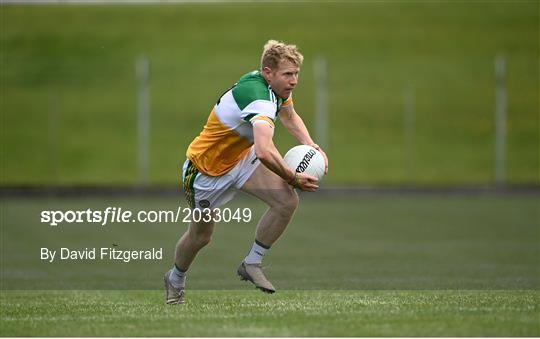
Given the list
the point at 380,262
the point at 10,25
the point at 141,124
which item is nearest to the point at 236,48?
the point at 10,25

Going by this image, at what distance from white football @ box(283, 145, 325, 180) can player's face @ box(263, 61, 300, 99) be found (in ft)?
1.68

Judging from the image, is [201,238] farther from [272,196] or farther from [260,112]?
[260,112]

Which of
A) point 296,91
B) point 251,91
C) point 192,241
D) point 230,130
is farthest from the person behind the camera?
point 296,91

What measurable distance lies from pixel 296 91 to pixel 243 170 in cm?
2540

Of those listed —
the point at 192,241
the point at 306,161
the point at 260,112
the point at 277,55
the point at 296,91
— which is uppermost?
the point at 277,55

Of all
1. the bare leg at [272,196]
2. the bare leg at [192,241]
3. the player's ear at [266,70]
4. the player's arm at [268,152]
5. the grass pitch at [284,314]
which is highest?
the player's ear at [266,70]

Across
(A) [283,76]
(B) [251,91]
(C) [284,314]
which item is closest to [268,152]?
(B) [251,91]

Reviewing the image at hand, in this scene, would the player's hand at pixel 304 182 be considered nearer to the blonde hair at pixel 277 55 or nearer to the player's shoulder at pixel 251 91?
the player's shoulder at pixel 251 91

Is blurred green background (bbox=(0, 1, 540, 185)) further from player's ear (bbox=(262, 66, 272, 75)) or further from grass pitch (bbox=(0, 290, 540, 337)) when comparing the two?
player's ear (bbox=(262, 66, 272, 75))

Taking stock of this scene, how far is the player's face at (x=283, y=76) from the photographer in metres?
8.25

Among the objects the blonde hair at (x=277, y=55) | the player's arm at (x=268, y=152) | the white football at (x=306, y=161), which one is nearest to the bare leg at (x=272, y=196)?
the white football at (x=306, y=161)

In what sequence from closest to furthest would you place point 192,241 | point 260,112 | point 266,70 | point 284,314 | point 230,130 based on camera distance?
point 284,314, point 260,112, point 266,70, point 230,130, point 192,241

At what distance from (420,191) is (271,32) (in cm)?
1982

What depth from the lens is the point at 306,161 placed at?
8398 millimetres
